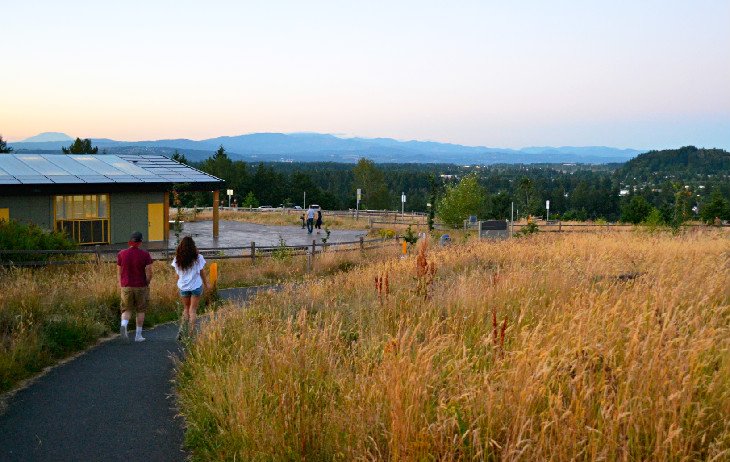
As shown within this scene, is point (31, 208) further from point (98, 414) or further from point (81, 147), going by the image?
point (81, 147)

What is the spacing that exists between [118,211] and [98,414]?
24763 millimetres

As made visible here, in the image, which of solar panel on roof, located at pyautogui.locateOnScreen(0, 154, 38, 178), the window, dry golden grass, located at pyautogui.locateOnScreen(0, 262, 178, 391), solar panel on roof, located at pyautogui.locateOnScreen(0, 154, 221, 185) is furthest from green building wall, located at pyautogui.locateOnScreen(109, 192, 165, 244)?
dry golden grass, located at pyautogui.locateOnScreen(0, 262, 178, 391)

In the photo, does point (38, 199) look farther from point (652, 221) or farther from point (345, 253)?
point (652, 221)

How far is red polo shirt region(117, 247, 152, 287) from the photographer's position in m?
10.7

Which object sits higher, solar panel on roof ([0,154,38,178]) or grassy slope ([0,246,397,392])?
solar panel on roof ([0,154,38,178])

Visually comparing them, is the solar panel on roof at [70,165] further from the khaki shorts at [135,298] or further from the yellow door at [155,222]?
the khaki shorts at [135,298]

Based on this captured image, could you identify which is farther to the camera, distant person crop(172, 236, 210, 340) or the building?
the building

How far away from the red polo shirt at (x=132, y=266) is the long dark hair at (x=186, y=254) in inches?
22.0

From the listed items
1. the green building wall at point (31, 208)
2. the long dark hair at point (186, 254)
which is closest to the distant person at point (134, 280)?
the long dark hair at point (186, 254)

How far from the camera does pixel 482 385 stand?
4660 mm

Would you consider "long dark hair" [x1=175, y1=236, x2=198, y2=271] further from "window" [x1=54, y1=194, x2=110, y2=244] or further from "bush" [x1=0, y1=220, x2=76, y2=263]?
"window" [x1=54, y1=194, x2=110, y2=244]

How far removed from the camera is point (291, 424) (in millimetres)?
5238

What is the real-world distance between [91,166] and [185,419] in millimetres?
27661

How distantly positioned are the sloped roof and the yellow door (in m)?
1.00
